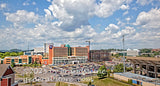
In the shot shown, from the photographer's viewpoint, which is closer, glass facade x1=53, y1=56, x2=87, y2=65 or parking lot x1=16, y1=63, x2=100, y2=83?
parking lot x1=16, y1=63, x2=100, y2=83

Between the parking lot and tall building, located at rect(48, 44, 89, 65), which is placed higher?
tall building, located at rect(48, 44, 89, 65)

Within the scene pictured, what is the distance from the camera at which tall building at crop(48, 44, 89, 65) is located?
126m

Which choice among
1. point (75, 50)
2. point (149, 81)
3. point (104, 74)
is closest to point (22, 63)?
point (75, 50)

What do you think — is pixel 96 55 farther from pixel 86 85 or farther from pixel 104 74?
pixel 86 85

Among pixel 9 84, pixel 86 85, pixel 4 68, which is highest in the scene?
pixel 4 68

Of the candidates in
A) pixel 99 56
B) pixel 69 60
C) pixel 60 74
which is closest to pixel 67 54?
pixel 69 60

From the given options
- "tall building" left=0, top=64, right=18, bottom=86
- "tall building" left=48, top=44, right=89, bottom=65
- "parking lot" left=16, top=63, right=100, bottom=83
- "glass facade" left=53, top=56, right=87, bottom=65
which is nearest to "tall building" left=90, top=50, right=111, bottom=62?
"tall building" left=48, top=44, right=89, bottom=65

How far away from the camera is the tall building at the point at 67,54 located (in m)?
126

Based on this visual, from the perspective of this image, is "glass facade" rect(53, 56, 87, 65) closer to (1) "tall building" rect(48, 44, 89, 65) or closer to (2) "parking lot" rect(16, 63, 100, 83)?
(1) "tall building" rect(48, 44, 89, 65)

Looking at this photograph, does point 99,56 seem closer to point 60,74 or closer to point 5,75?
point 60,74

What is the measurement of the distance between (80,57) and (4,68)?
11797 centimetres

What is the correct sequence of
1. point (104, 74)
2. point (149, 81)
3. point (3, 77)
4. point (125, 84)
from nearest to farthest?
point (3, 77) < point (149, 81) < point (125, 84) < point (104, 74)

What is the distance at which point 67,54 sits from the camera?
139 m

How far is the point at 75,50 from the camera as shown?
A: 143125mm
